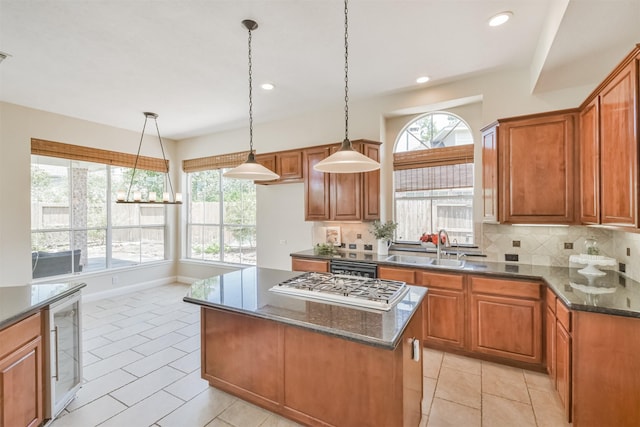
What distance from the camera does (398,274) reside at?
131 inches

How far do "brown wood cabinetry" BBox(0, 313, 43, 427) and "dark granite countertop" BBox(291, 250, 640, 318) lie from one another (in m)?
2.91

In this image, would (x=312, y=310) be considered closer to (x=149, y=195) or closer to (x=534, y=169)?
(x=534, y=169)

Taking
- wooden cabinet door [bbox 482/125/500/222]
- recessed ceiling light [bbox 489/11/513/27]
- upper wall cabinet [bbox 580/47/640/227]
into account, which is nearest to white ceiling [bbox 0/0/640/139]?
recessed ceiling light [bbox 489/11/513/27]

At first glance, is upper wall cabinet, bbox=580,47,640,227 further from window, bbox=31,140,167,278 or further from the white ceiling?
window, bbox=31,140,167,278

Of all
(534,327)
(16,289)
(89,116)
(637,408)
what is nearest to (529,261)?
(534,327)

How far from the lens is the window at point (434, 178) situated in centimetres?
376

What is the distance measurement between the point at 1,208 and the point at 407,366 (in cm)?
548

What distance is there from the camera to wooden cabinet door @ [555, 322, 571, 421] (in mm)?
2035

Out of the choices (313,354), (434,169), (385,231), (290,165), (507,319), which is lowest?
(507,319)

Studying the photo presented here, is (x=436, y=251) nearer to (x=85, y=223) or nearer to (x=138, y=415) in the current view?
(x=138, y=415)

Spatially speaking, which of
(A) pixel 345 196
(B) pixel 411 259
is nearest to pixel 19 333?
(A) pixel 345 196

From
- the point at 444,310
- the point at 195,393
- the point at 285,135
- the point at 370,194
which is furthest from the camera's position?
the point at 285,135

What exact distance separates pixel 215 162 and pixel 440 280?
4.67 metres

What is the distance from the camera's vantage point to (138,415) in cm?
225
